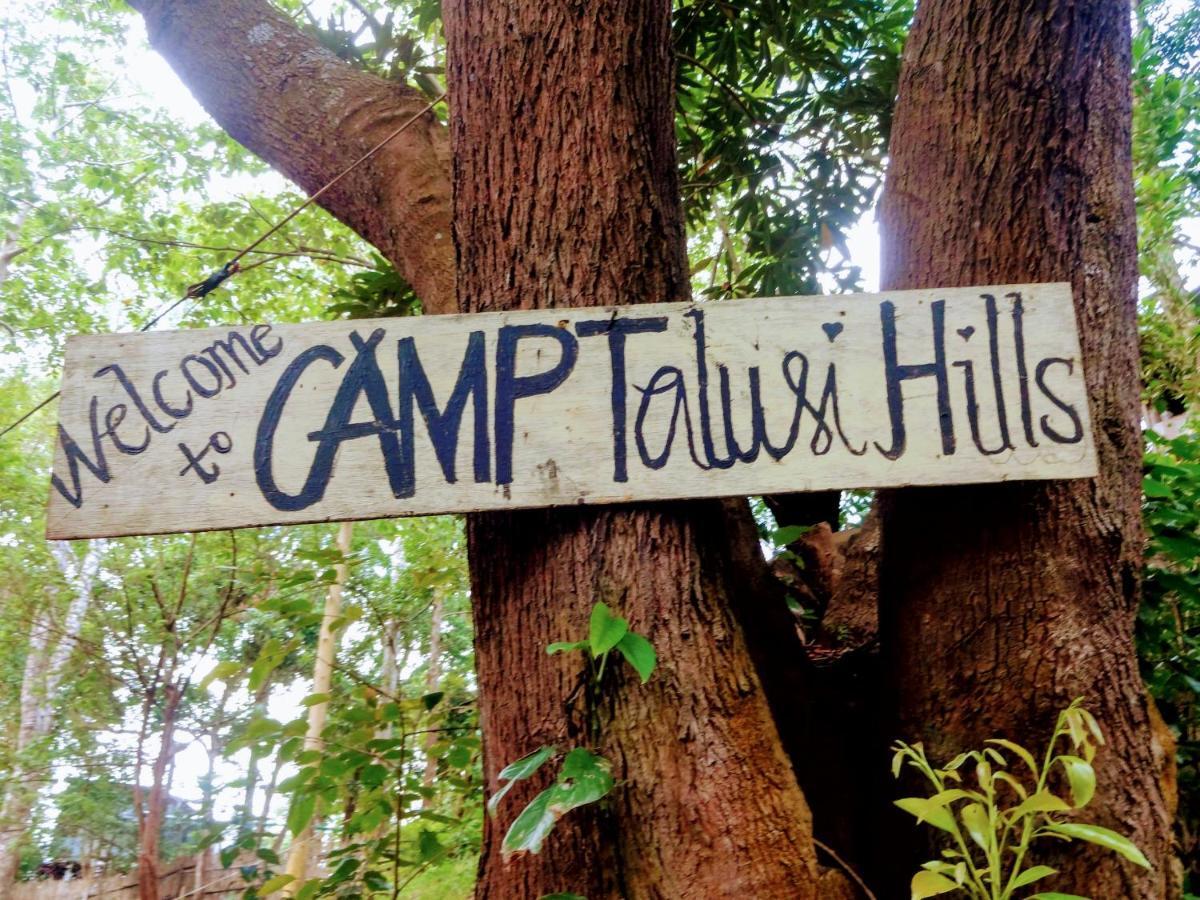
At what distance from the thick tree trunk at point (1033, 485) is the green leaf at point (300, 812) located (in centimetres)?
108

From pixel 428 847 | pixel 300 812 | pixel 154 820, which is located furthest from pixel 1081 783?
pixel 154 820

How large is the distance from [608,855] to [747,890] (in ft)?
0.59

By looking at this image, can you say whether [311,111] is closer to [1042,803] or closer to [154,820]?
[1042,803]

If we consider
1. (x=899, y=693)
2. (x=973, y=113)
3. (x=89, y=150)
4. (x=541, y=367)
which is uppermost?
(x=89, y=150)

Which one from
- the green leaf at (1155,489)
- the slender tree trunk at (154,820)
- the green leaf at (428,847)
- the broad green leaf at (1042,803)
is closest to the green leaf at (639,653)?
the broad green leaf at (1042,803)

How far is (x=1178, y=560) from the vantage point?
67.8 inches

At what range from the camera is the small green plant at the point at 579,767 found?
90cm

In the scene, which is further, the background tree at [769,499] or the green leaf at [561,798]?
the background tree at [769,499]

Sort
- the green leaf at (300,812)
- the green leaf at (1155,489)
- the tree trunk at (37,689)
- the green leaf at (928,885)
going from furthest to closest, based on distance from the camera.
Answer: the tree trunk at (37,689) → the green leaf at (1155,489) → the green leaf at (300,812) → the green leaf at (928,885)

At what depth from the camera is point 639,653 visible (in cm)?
99

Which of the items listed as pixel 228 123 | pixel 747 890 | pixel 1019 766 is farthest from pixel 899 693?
pixel 228 123

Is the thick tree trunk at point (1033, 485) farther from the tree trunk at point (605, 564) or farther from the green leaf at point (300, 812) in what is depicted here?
the green leaf at point (300, 812)

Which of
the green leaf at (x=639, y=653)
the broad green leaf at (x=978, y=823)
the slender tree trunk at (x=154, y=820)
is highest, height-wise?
→ the green leaf at (x=639, y=653)

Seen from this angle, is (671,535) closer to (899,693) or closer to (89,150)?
(899,693)
